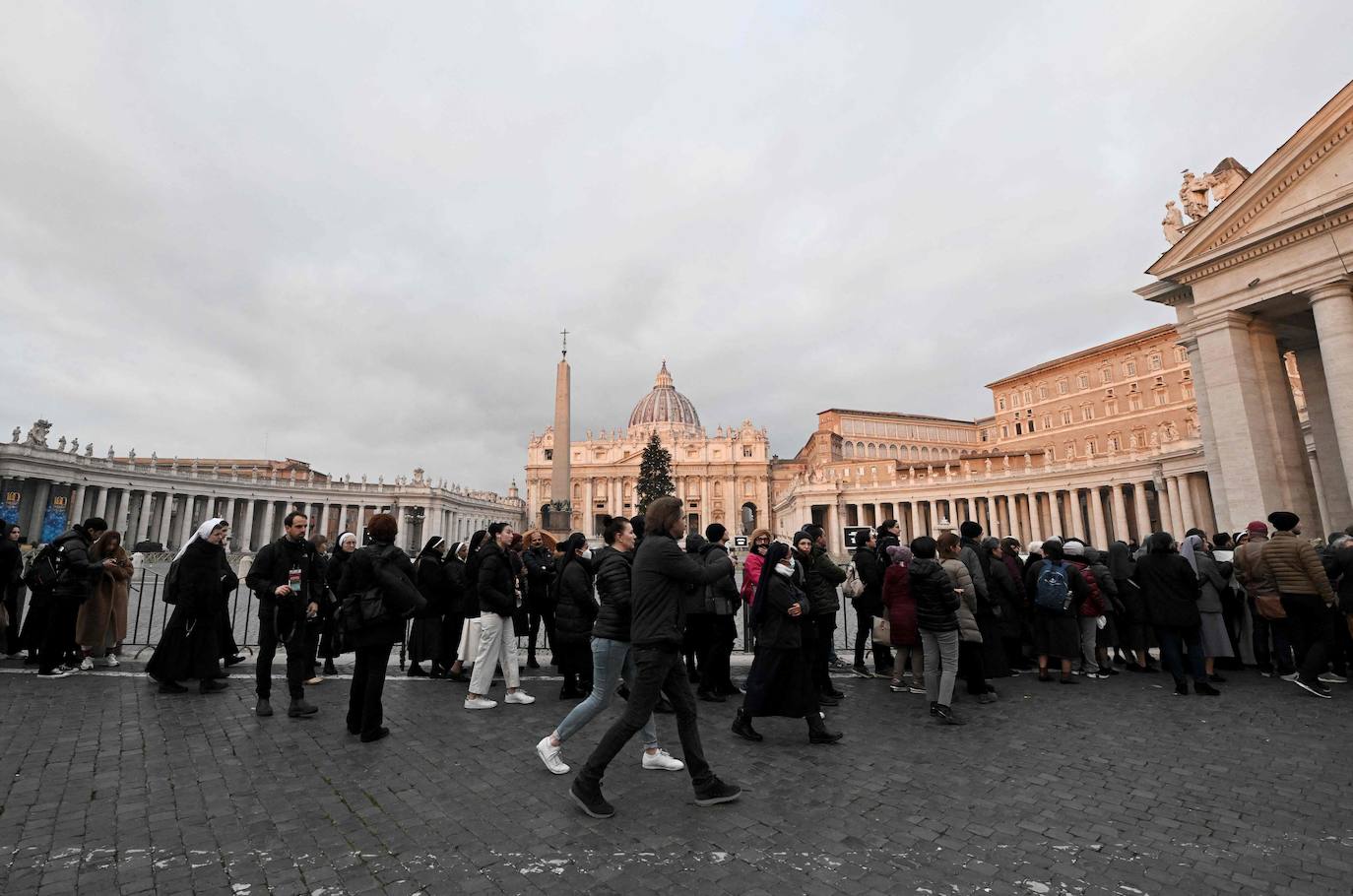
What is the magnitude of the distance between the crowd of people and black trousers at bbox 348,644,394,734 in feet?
0.06

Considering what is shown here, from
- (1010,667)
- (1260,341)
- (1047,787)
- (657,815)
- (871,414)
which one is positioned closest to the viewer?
(657,815)

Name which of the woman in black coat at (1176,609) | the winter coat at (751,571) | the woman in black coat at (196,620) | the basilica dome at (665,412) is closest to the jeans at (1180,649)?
the woman in black coat at (1176,609)

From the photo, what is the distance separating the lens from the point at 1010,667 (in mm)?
8531

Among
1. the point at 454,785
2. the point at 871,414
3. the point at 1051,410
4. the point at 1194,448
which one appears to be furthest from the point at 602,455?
the point at 454,785

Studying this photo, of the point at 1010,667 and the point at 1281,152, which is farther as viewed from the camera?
the point at 1281,152

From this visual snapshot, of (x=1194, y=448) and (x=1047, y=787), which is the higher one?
(x=1194, y=448)

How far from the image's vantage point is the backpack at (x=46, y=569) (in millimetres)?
7660

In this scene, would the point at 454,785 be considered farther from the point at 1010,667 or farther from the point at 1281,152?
the point at 1281,152

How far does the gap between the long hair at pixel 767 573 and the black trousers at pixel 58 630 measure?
8.62m

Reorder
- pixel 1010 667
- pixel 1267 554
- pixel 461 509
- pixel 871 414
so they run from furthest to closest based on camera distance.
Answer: pixel 461 509, pixel 871 414, pixel 1010 667, pixel 1267 554

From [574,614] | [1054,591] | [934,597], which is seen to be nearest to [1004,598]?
[1054,591]

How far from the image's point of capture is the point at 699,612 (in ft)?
22.0

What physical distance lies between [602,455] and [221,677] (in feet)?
292

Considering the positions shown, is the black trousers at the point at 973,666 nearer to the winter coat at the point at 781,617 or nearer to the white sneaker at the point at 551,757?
the winter coat at the point at 781,617
